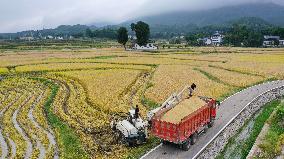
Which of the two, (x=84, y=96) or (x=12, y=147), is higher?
(x=84, y=96)

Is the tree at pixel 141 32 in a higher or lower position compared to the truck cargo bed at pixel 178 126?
higher

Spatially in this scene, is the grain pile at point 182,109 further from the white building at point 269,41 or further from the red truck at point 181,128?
the white building at point 269,41

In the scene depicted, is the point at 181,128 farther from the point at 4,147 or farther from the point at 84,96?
the point at 84,96

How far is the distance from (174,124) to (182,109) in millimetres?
2508

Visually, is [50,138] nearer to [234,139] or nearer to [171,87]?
[234,139]

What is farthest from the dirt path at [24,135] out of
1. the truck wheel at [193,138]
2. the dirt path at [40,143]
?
the truck wheel at [193,138]

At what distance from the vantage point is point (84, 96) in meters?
37.2

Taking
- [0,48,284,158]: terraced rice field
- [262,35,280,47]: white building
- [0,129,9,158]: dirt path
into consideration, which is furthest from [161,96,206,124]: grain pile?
[262,35,280,47]: white building

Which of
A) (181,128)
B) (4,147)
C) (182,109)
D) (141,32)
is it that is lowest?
(4,147)

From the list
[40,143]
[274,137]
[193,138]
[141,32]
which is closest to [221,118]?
[274,137]

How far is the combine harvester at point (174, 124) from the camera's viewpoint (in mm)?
21703

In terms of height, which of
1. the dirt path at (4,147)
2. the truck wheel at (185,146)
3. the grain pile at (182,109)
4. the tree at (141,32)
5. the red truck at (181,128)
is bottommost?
the dirt path at (4,147)

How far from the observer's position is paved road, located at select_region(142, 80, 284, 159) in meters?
22.0

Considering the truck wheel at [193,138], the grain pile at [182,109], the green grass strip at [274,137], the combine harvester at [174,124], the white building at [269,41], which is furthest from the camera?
the white building at [269,41]
